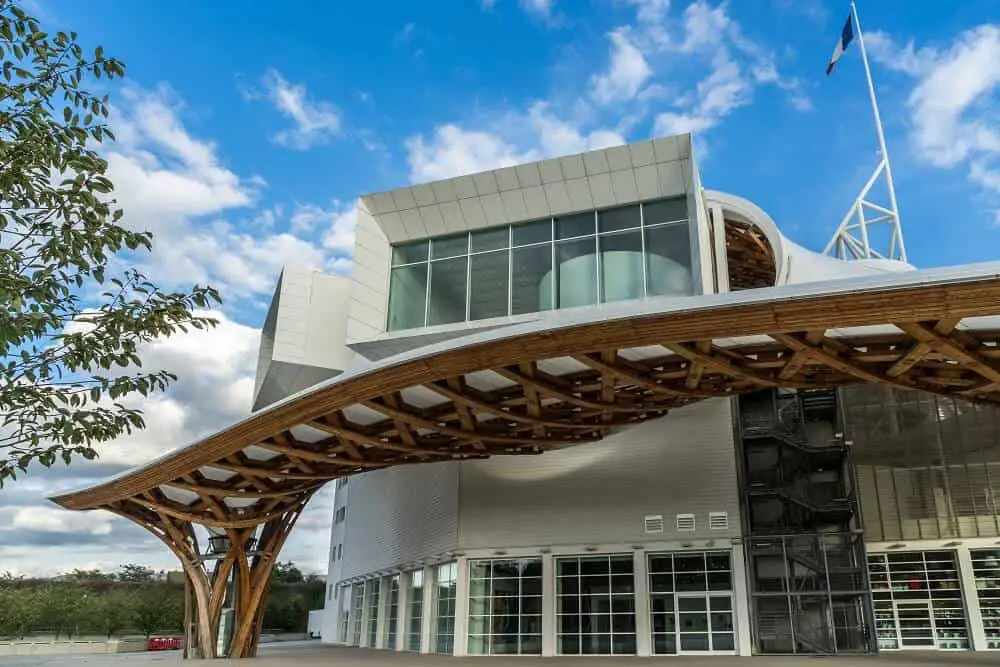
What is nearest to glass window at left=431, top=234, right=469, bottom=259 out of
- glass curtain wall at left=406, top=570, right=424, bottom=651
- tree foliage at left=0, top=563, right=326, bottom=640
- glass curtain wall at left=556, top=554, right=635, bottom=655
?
glass curtain wall at left=556, top=554, right=635, bottom=655

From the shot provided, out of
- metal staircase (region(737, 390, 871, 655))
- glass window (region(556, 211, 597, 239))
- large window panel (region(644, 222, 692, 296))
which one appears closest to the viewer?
metal staircase (region(737, 390, 871, 655))

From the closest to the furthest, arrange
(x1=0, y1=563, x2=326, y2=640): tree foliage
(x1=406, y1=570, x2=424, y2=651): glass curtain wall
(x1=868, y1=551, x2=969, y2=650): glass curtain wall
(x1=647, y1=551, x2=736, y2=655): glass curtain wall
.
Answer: (x1=647, y1=551, x2=736, y2=655): glass curtain wall → (x1=868, y1=551, x2=969, y2=650): glass curtain wall → (x1=406, y1=570, x2=424, y2=651): glass curtain wall → (x1=0, y1=563, x2=326, y2=640): tree foliage

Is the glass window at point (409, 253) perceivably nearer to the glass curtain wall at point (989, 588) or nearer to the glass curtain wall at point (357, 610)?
the glass curtain wall at point (357, 610)

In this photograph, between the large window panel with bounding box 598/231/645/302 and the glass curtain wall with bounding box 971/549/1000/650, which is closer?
the large window panel with bounding box 598/231/645/302

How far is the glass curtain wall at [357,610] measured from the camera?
36781mm

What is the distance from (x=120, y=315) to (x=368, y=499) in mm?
30520

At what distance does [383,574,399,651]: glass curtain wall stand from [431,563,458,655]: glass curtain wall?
16.2ft

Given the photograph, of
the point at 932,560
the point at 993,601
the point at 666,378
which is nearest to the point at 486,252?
the point at 666,378

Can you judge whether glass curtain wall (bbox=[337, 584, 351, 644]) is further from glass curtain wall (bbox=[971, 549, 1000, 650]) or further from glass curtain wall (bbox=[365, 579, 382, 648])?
glass curtain wall (bbox=[971, 549, 1000, 650])

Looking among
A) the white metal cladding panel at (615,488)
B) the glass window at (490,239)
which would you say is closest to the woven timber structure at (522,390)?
the white metal cladding panel at (615,488)

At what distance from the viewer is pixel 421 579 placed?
2900cm

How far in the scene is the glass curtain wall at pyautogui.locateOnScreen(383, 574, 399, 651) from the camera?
3170 cm

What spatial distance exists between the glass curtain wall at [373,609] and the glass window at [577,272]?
1616cm

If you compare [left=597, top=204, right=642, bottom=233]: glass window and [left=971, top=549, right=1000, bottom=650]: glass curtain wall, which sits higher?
[left=597, top=204, right=642, bottom=233]: glass window
